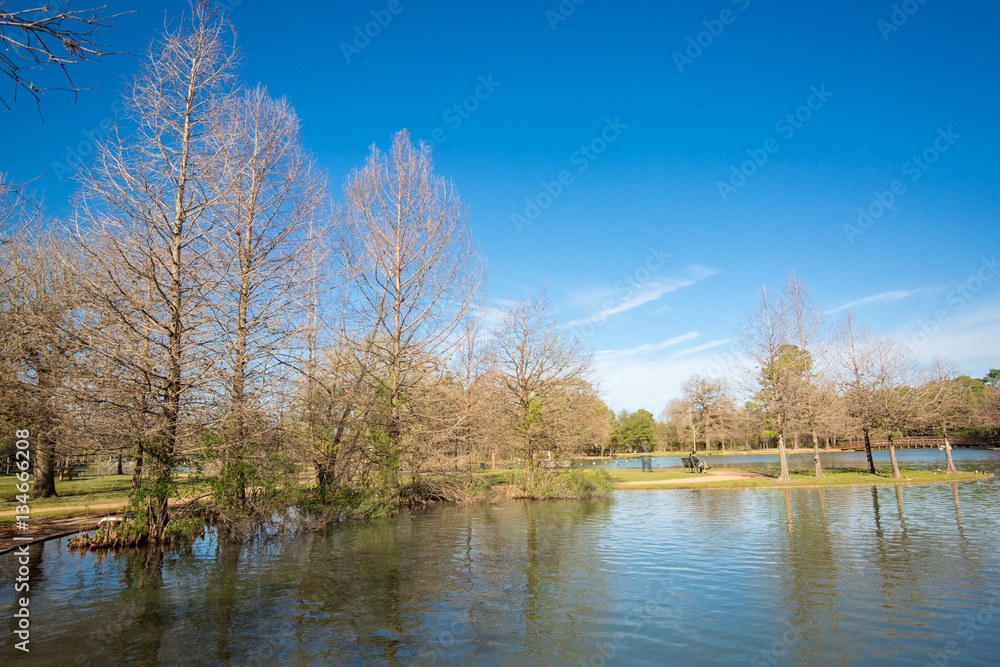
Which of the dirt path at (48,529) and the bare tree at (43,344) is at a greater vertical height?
the bare tree at (43,344)

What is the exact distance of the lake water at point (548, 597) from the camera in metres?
7.16

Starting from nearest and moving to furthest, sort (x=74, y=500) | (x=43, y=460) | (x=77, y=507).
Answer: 1. (x=43, y=460)
2. (x=77, y=507)
3. (x=74, y=500)

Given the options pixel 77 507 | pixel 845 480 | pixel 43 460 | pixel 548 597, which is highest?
pixel 43 460

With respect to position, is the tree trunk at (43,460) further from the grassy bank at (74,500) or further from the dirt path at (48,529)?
the dirt path at (48,529)

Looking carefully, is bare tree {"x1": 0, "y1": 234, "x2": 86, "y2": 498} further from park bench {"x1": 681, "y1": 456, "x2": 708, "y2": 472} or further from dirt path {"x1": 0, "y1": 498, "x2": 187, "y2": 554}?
park bench {"x1": 681, "y1": 456, "x2": 708, "y2": 472}

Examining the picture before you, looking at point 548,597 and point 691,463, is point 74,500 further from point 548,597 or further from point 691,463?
point 691,463

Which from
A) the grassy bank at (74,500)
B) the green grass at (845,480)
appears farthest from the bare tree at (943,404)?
the grassy bank at (74,500)

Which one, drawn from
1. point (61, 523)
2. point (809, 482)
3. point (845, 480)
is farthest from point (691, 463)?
point (61, 523)

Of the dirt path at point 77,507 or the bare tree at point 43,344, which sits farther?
the dirt path at point 77,507

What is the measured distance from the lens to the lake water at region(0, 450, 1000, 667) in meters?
7.16

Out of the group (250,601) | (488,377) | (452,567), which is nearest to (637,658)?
(452,567)

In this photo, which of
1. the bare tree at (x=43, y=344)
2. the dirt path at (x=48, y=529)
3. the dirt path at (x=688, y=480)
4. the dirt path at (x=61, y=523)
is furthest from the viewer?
the dirt path at (x=688, y=480)

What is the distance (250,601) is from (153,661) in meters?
2.53

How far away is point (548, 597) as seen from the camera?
9.62 meters
